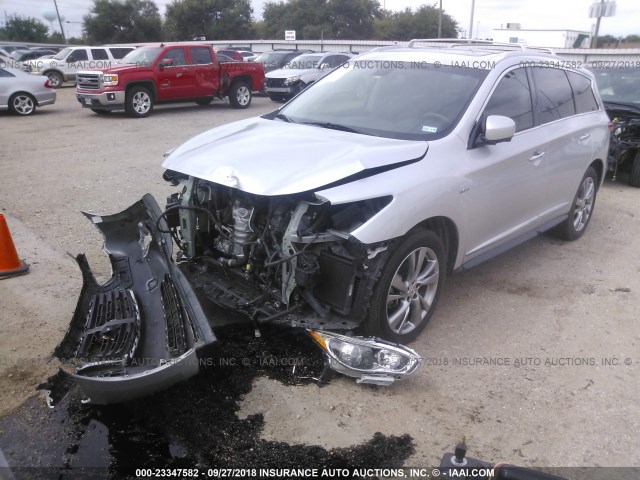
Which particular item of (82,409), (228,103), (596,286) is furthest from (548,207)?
(228,103)

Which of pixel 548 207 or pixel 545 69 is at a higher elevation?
pixel 545 69

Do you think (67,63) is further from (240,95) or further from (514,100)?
(514,100)

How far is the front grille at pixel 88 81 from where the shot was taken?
14070 millimetres

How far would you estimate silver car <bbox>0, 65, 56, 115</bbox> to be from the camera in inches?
559

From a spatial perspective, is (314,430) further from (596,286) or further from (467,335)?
(596,286)

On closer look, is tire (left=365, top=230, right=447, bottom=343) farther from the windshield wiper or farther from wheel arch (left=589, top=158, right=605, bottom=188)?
wheel arch (left=589, top=158, right=605, bottom=188)

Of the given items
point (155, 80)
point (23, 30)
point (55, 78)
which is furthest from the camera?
point (23, 30)

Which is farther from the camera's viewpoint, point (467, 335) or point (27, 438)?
point (467, 335)

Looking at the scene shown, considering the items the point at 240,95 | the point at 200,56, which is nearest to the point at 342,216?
the point at 200,56

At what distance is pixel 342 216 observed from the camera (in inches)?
127

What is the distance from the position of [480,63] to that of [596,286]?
7.39 feet

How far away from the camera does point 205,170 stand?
11.5ft

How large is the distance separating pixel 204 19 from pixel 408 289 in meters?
63.6

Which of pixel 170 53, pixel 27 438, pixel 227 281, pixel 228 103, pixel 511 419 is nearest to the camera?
pixel 27 438
